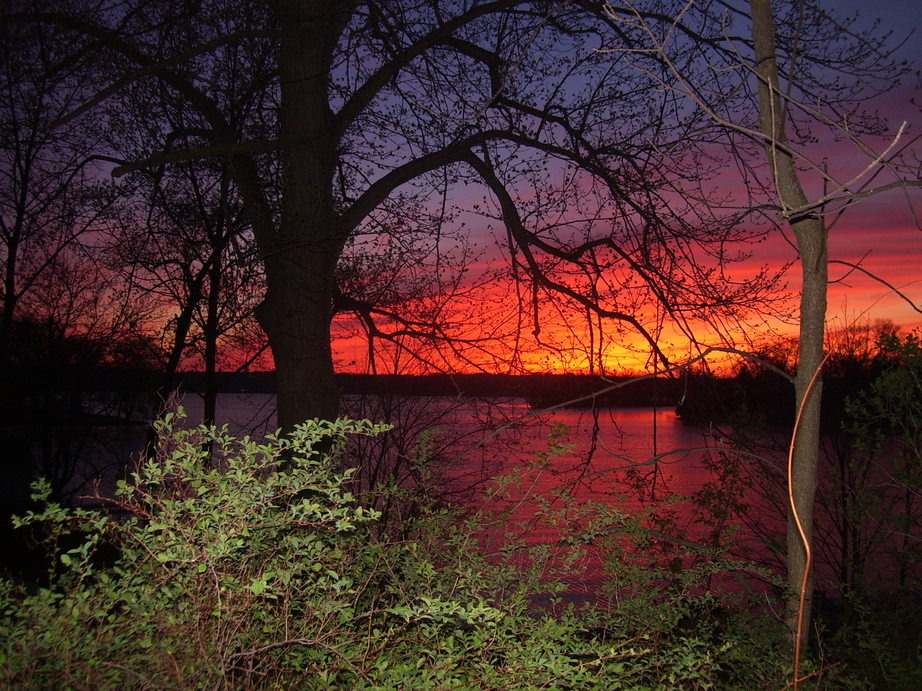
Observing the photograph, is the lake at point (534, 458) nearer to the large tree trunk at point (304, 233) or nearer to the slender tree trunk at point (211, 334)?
the slender tree trunk at point (211, 334)

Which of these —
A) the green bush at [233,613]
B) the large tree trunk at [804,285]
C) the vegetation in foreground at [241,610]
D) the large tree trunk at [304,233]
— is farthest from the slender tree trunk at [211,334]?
the large tree trunk at [804,285]

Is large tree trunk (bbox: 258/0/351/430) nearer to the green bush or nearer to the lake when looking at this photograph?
the lake

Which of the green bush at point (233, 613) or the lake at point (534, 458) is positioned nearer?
the green bush at point (233, 613)

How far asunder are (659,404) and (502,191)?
263cm

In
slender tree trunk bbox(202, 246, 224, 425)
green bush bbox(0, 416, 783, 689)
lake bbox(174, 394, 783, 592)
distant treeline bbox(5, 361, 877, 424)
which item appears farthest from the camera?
slender tree trunk bbox(202, 246, 224, 425)

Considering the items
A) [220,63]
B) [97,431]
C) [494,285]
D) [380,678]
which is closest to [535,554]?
[380,678]

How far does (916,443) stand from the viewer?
753cm

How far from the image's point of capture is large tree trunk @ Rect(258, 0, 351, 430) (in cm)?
632

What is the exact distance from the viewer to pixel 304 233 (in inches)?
242

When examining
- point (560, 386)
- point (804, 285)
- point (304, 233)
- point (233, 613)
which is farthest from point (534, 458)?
point (233, 613)

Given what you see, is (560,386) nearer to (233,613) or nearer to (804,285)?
(804,285)

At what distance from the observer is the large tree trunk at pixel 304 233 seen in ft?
20.7

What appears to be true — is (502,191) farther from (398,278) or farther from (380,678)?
(380,678)

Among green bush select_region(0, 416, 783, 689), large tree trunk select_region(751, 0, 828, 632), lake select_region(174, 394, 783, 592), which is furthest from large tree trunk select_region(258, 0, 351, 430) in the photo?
large tree trunk select_region(751, 0, 828, 632)
